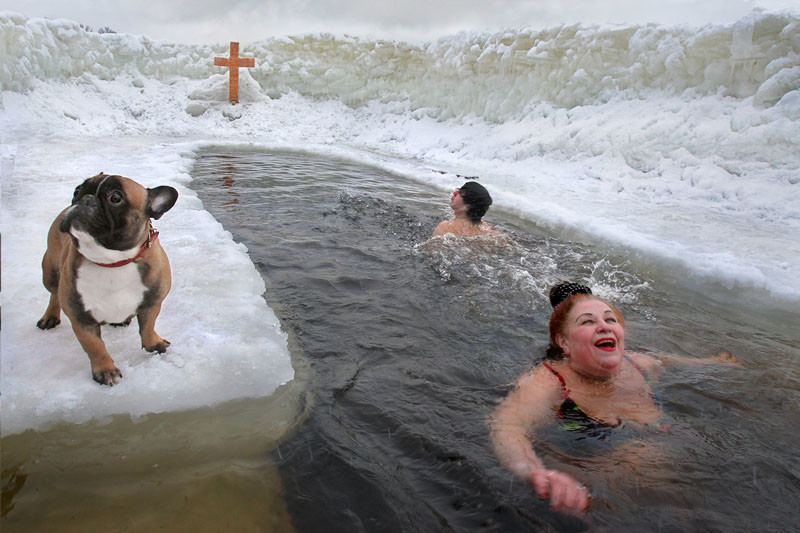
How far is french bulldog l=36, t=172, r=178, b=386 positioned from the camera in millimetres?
1955

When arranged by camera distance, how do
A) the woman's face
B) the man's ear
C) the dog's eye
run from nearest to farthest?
the dog's eye, the woman's face, the man's ear

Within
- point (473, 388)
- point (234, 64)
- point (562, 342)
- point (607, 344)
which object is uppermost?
point (234, 64)

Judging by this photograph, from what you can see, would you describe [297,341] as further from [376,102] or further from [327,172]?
[376,102]

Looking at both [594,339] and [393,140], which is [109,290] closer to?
[594,339]

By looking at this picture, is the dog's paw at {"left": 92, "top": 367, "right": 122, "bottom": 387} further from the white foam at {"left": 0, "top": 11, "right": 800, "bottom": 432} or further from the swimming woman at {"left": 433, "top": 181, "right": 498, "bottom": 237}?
the swimming woman at {"left": 433, "top": 181, "right": 498, "bottom": 237}

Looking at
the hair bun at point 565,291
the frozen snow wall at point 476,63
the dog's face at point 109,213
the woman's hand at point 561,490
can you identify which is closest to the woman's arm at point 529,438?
the woman's hand at point 561,490

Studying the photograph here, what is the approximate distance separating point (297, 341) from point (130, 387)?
979mm

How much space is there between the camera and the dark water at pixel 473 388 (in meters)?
1.89

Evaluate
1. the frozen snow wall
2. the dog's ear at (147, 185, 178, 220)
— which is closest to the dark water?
the dog's ear at (147, 185, 178, 220)

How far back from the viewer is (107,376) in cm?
226

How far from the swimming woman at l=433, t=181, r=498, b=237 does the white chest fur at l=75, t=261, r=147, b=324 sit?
3.38 m

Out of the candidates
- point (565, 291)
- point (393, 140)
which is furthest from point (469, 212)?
point (393, 140)

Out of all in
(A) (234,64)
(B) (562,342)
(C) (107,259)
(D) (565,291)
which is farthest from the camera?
(A) (234,64)

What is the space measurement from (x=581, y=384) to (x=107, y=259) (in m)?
2.43
